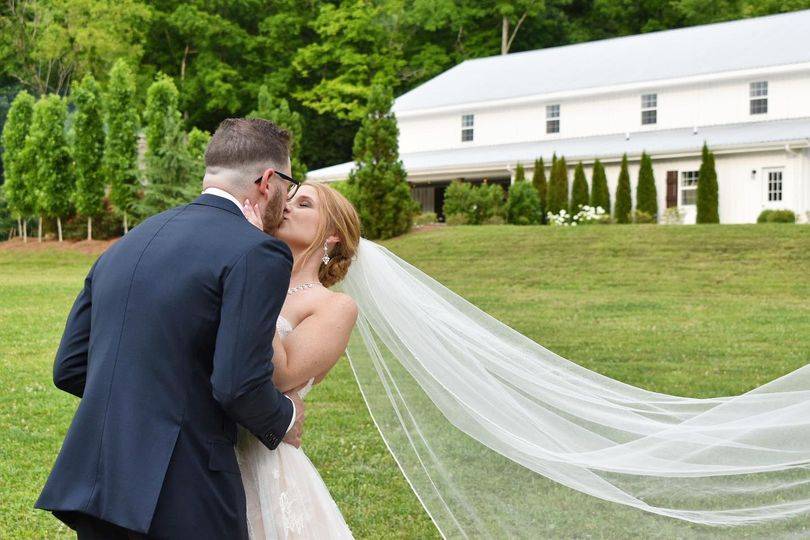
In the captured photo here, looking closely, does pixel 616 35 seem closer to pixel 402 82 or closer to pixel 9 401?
pixel 402 82

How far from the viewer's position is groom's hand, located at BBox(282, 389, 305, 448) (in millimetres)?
3439

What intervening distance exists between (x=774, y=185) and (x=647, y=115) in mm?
6105

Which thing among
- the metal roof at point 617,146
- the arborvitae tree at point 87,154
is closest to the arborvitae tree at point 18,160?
the arborvitae tree at point 87,154

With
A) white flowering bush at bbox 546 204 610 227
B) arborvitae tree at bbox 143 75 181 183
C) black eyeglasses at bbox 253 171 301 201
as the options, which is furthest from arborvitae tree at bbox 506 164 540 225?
black eyeglasses at bbox 253 171 301 201

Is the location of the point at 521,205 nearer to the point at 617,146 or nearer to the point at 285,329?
the point at 617,146

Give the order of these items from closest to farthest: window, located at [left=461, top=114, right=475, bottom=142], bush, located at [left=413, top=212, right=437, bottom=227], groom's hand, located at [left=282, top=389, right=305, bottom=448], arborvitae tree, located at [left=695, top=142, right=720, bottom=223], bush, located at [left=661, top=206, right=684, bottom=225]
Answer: groom's hand, located at [left=282, top=389, right=305, bottom=448] → arborvitae tree, located at [left=695, top=142, right=720, bottom=223] → bush, located at [left=661, top=206, right=684, bottom=225] → bush, located at [left=413, top=212, right=437, bottom=227] → window, located at [left=461, top=114, right=475, bottom=142]

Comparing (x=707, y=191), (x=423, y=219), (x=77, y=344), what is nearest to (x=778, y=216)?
(x=707, y=191)

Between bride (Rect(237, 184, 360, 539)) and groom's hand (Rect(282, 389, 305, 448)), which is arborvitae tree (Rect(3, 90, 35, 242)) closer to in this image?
bride (Rect(237, 184, 360, 539))

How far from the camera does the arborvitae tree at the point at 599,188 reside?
31281 millimetres

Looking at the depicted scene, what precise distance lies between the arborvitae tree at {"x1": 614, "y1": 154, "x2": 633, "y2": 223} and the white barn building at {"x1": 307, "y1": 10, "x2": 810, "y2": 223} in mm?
858

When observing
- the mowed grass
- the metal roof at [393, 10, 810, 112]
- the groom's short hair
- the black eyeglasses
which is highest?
the metal roof at [393, 10, 810, 112]

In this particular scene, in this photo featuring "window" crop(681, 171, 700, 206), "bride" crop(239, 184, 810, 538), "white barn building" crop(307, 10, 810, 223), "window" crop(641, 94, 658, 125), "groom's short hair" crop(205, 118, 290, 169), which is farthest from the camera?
"window" crop(641, 94, 658, 125)

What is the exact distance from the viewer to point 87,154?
32.5m

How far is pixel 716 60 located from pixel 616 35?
19062 millimetres
